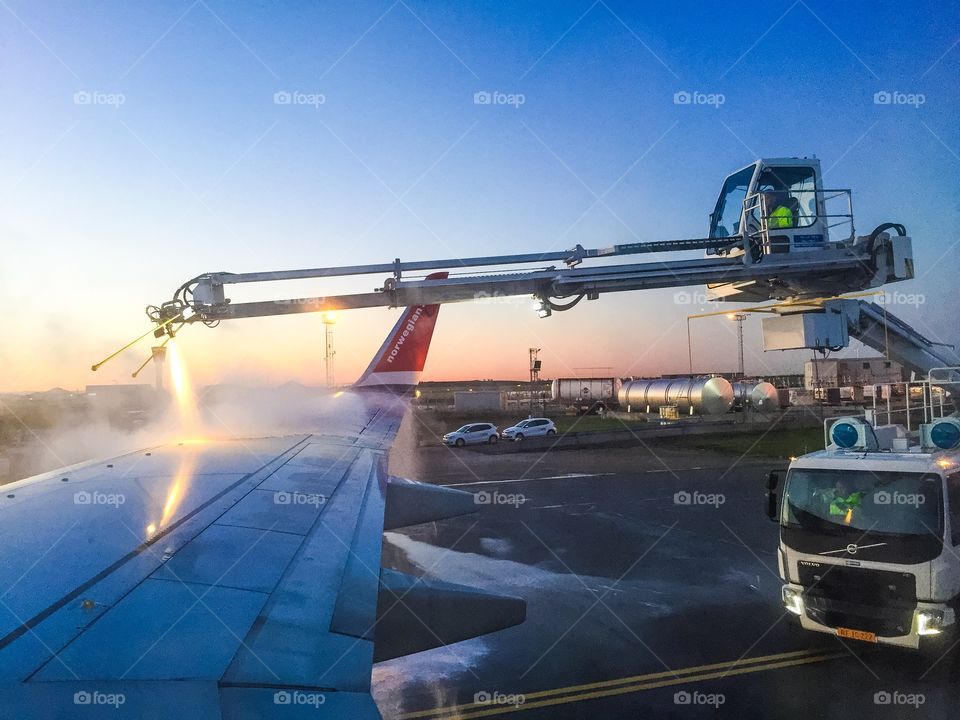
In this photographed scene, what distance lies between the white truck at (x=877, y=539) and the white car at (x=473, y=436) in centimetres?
2995

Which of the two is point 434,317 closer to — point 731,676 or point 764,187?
point 764,187

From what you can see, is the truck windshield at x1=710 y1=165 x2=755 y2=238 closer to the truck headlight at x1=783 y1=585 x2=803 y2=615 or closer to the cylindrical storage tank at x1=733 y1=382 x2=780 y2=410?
the truck headlight at x1=783 y1=585 x2=803 y2=615

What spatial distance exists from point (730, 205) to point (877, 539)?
22.3 feet

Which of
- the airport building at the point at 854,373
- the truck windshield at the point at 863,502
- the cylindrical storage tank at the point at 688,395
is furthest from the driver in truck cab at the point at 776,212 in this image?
the cylindrical storage tank at the point at 688,395

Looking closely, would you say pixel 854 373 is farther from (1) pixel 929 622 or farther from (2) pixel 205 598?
(2) pixel 205 598

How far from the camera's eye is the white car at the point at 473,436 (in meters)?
38.2

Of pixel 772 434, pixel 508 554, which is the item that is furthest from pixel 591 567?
pixel 772 434

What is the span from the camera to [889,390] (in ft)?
32.6

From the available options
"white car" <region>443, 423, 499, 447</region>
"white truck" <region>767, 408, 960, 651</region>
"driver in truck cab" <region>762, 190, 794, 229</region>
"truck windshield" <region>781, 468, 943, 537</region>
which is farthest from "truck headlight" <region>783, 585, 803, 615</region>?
"white car" <region>443, 423, 499, 447</region>

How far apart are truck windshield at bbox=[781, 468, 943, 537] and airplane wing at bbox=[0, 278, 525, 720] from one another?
5.98 m

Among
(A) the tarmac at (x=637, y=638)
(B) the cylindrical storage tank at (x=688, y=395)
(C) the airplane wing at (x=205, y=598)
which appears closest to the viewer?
(C) the airplane wing at (x=205, y=598)

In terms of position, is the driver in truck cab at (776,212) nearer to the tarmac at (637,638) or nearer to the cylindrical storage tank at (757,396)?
the tarmac at (637,638)

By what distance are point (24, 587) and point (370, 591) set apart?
168 centimetres

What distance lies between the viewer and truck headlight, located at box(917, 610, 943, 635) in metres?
7.37
